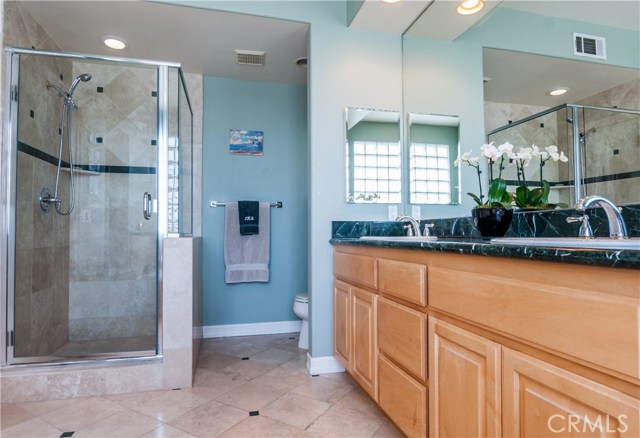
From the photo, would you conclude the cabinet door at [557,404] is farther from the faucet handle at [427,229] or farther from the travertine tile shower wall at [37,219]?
the travertine tile shower wall at [37,219]

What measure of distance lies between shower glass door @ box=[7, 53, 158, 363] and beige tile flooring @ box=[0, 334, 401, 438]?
33cm

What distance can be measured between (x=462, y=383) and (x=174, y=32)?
8.86ft

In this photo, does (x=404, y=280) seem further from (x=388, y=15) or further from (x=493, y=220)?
(x=388, y=15)

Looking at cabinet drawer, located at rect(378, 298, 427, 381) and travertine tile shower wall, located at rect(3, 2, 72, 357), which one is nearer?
cabinet drawer, located at rect(378, 298, 427, 381)

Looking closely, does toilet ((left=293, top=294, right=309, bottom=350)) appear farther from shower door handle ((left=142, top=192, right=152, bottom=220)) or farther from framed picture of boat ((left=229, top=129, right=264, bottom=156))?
framed picture of boat ((left=229, top=129, right=264, bottom=156))

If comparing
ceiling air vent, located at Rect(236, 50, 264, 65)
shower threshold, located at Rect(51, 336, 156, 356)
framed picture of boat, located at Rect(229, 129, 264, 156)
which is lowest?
shower threshold, located at Rect(51, 336, 156, 356)

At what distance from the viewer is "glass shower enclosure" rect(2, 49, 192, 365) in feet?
6.82

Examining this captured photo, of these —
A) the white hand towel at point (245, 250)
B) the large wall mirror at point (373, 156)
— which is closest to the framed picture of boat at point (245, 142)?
the white hand towel at point (245, 250)

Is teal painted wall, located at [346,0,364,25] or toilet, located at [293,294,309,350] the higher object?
teal painted wall, located at [346,0,364,25]

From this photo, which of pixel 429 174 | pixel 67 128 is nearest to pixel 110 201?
pixel 67 128

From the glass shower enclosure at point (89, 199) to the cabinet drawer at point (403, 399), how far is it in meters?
1.35

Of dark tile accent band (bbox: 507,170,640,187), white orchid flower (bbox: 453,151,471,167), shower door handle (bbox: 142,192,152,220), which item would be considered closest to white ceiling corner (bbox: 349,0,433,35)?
white orchid flower (bbox: 453,151,471,167)

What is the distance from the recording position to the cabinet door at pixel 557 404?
0.60m

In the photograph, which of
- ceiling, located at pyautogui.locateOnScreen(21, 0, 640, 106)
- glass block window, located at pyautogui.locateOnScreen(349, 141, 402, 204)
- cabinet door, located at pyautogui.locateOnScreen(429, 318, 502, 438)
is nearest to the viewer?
cabinet door, located at pyautogui.locateOnScreen(429, 318, 502, 438)
